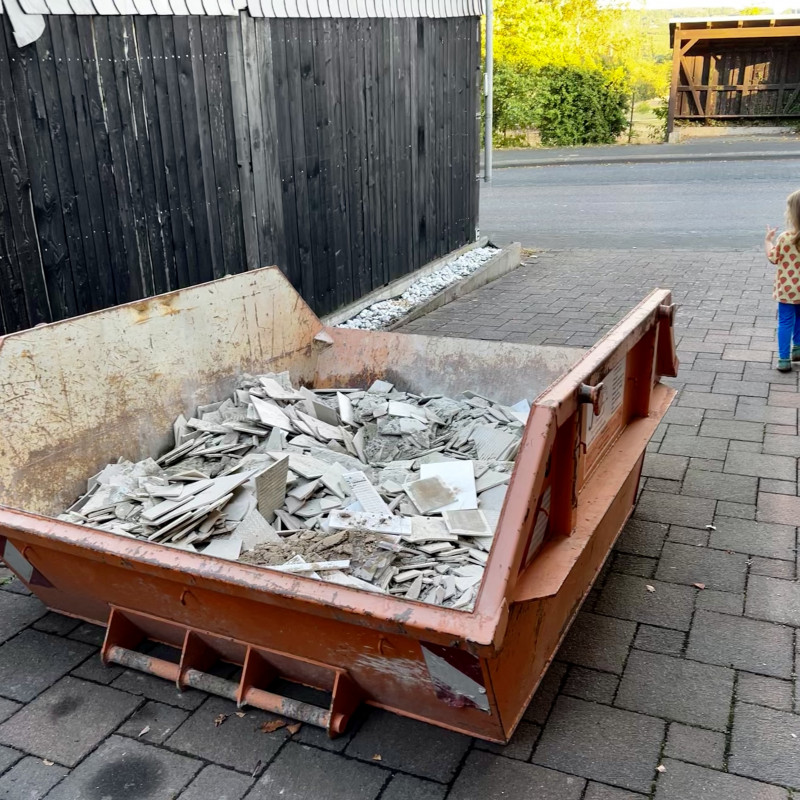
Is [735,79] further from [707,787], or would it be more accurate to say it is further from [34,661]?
[34,661]

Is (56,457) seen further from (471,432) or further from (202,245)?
(202,245)

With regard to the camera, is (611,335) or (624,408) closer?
(611,335)

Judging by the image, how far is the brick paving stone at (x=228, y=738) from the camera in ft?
9.37

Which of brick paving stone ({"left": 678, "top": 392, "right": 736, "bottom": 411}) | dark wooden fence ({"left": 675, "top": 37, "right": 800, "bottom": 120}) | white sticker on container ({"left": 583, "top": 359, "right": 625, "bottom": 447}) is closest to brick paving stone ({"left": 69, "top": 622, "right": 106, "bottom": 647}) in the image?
white sticker on container ({"left": 583, "top": 359, "right": 625, "bottom": 447})

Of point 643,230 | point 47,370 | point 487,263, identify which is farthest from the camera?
point 643,230

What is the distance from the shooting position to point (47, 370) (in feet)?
12.0

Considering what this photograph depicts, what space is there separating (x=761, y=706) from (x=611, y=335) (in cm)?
145

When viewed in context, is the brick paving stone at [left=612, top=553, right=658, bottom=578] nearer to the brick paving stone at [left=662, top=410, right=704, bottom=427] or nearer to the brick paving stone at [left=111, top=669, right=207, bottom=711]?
the brick paving stone at [left=662, top=410, right=704, bottom=427]

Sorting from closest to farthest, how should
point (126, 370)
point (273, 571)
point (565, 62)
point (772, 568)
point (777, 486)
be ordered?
point (273, 571)
point (772, 568)
point (126, 370)
point (777, 486)
point (565, 62)

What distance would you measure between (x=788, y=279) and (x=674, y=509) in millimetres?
2493

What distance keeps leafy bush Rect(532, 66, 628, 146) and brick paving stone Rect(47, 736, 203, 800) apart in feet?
88.1

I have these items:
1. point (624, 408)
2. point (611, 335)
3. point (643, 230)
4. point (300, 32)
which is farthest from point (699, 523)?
point (643, 230)

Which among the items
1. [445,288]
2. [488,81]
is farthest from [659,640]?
[488,81]

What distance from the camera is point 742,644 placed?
333 cm
